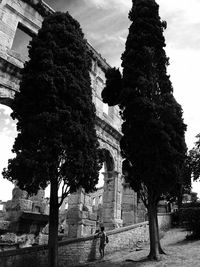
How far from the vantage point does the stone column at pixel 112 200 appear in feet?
50.1

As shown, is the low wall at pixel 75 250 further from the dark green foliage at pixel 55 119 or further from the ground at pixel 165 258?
the dark green foliage at pixel 55 119

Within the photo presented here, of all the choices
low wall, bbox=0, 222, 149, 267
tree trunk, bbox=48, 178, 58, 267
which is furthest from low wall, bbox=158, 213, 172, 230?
tree trunk, bbox=48, 178, 58, 267

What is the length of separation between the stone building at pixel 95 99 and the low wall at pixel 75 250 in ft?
6.23

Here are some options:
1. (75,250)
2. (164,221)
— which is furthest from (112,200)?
(75,250)

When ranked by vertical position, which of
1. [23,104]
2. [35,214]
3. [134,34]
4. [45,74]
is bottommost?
[35,214]

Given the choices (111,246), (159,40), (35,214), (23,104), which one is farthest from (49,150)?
(159,40)

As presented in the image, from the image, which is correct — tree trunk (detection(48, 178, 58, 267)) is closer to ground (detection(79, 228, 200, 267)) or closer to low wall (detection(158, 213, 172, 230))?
ground (detection(79, 228, 200, 267))

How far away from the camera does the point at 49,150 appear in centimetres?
809

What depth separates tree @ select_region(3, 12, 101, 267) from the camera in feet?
26.3

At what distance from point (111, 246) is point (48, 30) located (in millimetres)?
8869

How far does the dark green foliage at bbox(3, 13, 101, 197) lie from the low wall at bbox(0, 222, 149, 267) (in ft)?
6.65

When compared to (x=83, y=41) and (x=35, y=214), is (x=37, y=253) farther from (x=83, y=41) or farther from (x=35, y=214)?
(x=83, y=41)

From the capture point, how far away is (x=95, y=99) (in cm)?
1631

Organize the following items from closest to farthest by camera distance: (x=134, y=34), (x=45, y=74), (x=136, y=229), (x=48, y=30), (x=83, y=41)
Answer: (x=45, y=74)
(x=48, y=30)
(x=83, y=41)
(x=134, y=34)
(x=136, y=229)
